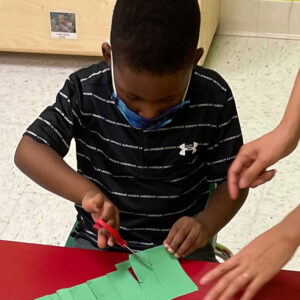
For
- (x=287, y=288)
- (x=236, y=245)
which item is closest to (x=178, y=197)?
(x=287, y=288)

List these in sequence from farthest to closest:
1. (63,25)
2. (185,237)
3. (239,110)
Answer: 1. (63,25)
2. (239,110)
3. (185,237)

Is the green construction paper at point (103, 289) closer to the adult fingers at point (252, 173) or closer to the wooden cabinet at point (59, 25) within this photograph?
the adult fingers at point (252, 173)

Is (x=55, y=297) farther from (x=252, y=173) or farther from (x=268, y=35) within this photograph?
(x=268, y=35)

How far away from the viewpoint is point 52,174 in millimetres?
1040

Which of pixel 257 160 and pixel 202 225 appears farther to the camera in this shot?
pixel 202 225

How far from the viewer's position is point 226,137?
110 cm

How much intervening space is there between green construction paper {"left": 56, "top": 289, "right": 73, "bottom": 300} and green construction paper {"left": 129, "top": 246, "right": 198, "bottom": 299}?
10cm

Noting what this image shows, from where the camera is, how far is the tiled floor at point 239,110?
1855mm

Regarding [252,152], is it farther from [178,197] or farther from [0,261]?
[0,261]

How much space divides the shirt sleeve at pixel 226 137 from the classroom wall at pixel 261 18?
175 cm

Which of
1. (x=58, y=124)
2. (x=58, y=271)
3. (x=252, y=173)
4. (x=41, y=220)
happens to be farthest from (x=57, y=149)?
(x=41, y=220)

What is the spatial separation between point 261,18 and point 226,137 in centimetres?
180

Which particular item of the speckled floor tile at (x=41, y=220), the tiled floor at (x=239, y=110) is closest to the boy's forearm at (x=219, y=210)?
the tiled floor at (x=239, y=110)

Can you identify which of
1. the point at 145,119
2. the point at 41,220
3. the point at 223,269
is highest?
the point at 145,119
